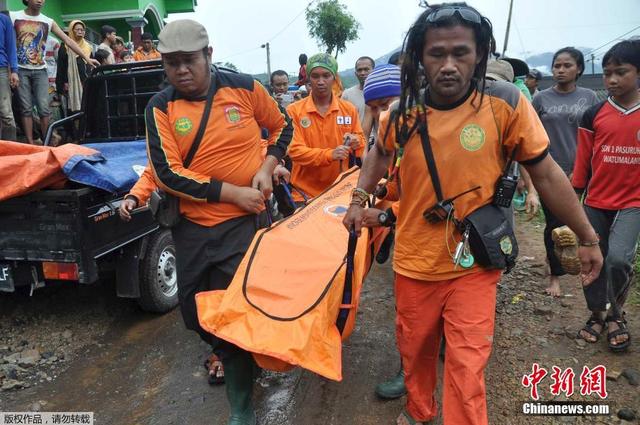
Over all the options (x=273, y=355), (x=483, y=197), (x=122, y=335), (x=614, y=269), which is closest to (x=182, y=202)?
(x=273, y=355)

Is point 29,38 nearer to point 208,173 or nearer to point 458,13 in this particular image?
point 208,173

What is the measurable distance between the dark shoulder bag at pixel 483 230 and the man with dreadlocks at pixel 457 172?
11 mm

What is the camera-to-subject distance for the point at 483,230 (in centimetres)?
200

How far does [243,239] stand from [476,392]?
4.56 feet

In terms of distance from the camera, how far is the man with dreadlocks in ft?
6.32

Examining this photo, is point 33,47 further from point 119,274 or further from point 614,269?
point 614,269

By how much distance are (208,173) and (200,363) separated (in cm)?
158

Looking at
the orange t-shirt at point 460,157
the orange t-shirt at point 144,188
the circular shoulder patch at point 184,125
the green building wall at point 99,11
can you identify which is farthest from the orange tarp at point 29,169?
the green building wall at point 99,11

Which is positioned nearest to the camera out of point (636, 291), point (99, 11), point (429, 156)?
point (429, 156)

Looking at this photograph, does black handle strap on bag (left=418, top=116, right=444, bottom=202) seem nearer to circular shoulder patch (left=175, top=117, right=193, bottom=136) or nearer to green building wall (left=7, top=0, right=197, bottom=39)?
circular shoulder patch (left=175, top=117, right=193, bottom=136)

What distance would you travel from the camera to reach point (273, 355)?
2057mm

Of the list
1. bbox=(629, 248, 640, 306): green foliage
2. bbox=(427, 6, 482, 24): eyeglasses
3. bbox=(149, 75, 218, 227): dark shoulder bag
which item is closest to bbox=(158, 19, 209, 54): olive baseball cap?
bbox=(149, 75, 218, 227): dark shoulder bag

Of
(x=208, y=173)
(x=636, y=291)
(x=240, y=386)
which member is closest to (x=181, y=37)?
(x=208, y=173)

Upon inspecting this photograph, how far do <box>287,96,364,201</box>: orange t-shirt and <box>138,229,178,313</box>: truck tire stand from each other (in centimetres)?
121
